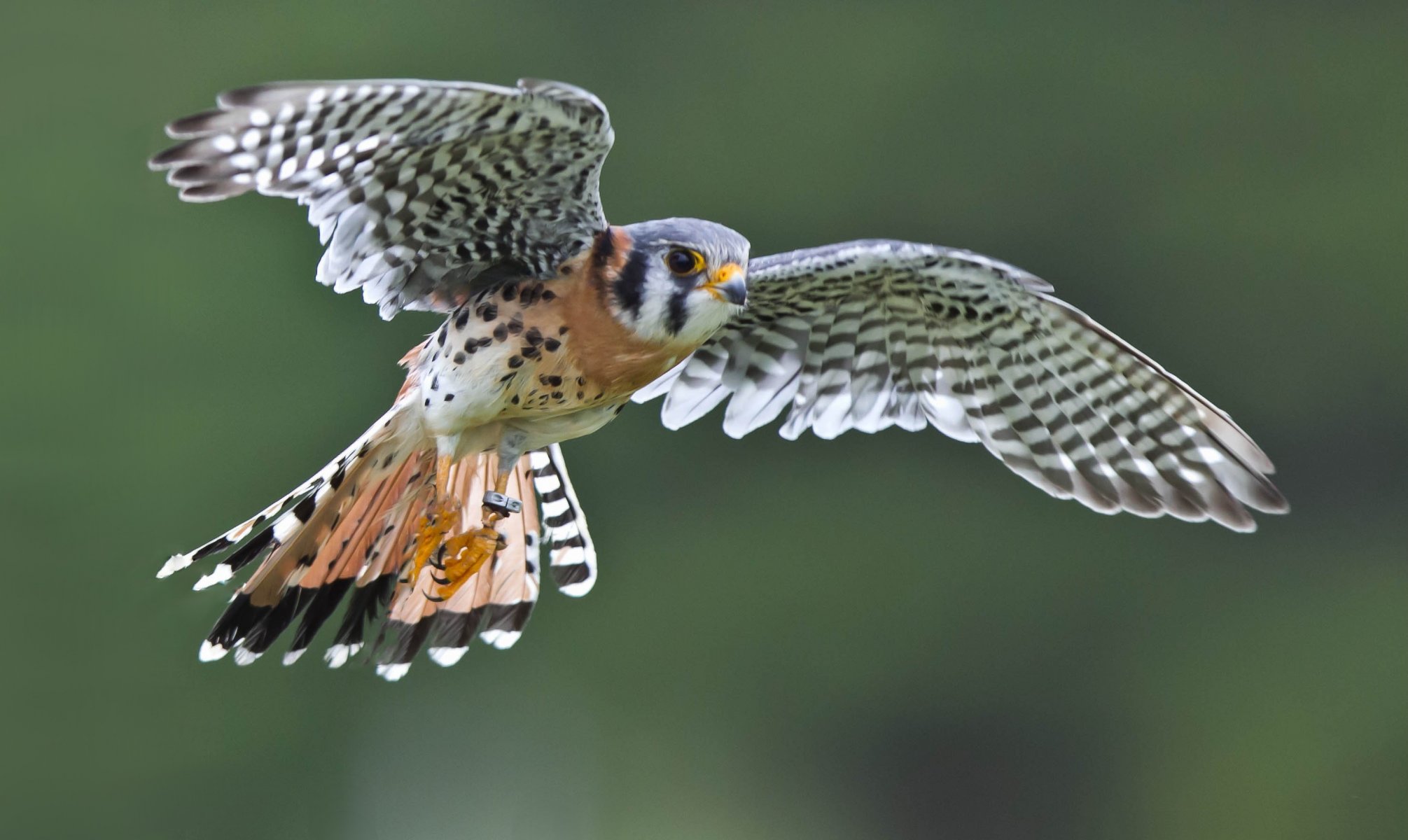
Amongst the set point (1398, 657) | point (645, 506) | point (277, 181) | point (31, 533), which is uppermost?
point (277, 181)

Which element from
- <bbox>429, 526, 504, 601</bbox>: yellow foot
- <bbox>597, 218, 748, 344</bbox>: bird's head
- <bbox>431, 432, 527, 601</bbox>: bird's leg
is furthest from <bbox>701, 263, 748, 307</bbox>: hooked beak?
<bbox>429, 526, 504, 601</bbox>: yellow foot

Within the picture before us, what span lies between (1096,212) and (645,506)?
4.61 metres

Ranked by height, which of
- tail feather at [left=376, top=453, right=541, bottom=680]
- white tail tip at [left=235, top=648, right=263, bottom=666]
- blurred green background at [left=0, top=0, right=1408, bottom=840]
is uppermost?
white tail tip at [left=235, top=648, right=263, bottom=666]

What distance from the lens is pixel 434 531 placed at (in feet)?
15.8

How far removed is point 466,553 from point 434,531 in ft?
0.32

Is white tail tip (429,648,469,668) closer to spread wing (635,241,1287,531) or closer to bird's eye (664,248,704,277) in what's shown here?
spread wing (635,241,1287,531)

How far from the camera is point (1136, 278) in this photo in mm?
15820

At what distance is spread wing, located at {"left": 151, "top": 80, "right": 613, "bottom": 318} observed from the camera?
12.5ft

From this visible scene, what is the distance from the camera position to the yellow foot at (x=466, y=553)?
477 cm

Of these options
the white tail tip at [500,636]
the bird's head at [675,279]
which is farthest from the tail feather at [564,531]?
the bird's head at [675,279]

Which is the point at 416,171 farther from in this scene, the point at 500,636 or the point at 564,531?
the point at 500,636

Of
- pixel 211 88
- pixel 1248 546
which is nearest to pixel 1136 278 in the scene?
pixel 1248 546

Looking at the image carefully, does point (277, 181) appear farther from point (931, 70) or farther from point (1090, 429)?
point (931, 70)

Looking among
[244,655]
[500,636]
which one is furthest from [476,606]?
[244,655]
